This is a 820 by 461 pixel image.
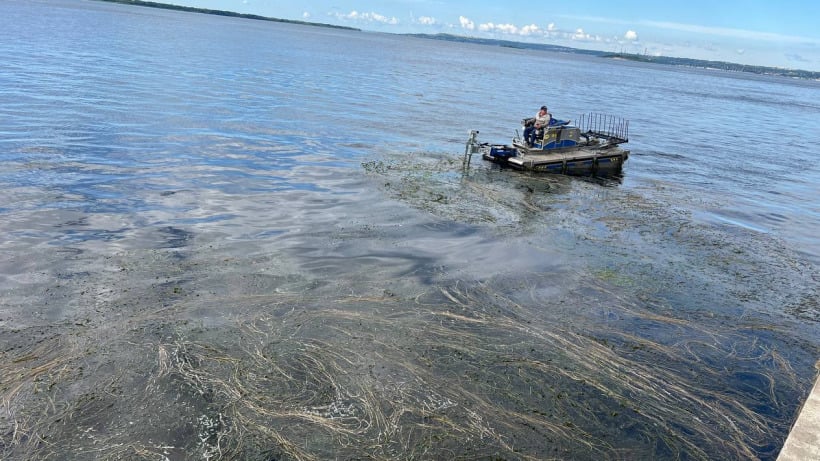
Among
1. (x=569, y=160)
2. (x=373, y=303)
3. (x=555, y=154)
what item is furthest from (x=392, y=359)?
(x=555, y=154)

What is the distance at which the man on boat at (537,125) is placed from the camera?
81.7ft

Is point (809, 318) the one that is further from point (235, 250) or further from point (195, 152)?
point (195, 152)

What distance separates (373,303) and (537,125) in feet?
54.5

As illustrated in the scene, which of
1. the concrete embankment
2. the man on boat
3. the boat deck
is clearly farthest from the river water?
the man on boat

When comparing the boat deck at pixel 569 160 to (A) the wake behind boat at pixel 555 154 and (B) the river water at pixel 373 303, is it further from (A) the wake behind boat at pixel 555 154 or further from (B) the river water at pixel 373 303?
(B) the river water at pixel 373 303

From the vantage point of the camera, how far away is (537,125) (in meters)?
25.2

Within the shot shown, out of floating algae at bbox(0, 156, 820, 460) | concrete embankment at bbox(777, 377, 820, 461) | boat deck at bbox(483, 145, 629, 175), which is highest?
boat deck at bbox(483, 145, 629, 175)

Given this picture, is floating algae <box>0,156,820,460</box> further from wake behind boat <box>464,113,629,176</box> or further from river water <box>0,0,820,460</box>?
wake behind boat <box>464,113,629,176</box>

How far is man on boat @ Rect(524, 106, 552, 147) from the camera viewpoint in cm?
2489

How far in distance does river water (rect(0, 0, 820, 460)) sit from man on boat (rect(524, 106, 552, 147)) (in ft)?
7.90

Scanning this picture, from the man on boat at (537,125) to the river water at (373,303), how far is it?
2408 mm

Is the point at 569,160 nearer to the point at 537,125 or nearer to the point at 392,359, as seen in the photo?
the point at 537,125

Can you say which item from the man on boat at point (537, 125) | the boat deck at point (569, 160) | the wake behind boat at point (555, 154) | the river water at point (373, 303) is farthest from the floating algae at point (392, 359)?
the man on boat at point (537, 125)

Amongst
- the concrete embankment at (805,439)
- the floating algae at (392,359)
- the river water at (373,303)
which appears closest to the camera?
the concrete embankment at (805,439)
